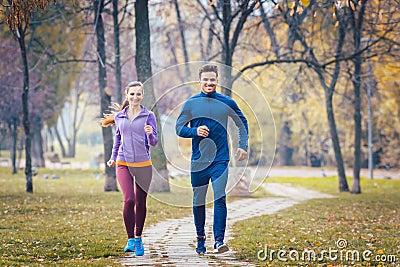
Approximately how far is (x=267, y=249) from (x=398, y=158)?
3696cm

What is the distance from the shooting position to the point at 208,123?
8.33 m

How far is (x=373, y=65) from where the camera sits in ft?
105

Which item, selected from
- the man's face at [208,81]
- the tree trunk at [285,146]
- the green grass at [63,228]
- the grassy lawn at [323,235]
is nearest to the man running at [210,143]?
the man's face at [208,81]

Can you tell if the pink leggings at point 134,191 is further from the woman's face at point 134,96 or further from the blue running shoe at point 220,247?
the blue running shoe at point 220,247

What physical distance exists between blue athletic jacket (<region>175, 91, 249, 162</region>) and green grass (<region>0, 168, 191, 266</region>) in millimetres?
1693

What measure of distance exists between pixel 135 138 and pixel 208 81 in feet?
3.84

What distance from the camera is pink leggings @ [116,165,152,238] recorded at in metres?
8.61

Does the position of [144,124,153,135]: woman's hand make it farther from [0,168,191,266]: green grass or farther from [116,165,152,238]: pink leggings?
[0,168,191,266]: green grass

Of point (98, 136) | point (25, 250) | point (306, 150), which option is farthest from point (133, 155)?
point (98, 136)

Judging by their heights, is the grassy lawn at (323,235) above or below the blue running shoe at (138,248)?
below

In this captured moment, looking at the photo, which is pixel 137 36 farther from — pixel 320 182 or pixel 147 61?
pixel 320 182

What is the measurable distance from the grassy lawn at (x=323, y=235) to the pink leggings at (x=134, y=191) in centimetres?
138

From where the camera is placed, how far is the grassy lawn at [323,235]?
816 centimetres

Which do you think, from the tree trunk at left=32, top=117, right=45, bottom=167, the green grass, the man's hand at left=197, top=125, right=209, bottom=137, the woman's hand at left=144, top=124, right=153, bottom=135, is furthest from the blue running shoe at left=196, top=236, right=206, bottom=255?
the tree trunk at left=32, top=117, right=45, bottom=167
